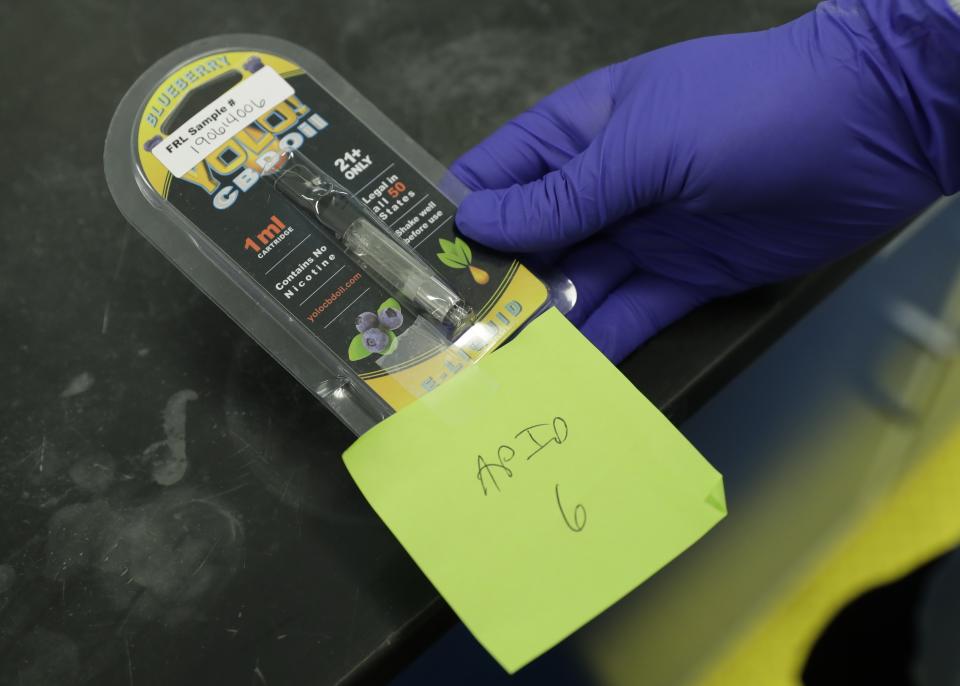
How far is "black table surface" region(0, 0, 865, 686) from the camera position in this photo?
1.84 ft

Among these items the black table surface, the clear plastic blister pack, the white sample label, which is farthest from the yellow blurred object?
the white sample label

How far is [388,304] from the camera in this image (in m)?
0.56

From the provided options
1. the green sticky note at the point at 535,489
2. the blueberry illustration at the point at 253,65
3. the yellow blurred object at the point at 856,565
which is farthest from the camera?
the yellow blurred object at the point at 856,565

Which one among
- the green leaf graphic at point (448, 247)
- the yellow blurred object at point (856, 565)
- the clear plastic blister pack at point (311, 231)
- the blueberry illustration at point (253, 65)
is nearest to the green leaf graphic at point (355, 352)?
the clear plastic blister pack at point (311, 231)

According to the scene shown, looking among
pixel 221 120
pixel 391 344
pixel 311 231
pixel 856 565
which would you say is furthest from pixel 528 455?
pixel 856 565

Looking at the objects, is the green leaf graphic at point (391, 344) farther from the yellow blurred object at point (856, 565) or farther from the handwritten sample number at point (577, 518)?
the yellow blurred object at point (856, 565)

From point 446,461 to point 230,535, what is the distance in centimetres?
20

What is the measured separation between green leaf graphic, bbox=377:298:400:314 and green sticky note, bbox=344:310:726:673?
75 millimetres

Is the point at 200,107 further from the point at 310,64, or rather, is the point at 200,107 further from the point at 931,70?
the point at 931,70

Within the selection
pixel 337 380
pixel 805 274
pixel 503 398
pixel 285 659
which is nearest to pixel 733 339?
pixel 805 274

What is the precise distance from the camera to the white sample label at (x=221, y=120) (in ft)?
1.86

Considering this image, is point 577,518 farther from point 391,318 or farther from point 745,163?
point 745,163

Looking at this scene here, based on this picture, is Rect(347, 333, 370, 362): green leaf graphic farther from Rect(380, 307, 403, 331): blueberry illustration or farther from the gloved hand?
the gloved hand

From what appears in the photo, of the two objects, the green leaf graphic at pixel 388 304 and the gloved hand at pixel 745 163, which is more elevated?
the gloved hand at pixel 745 163
